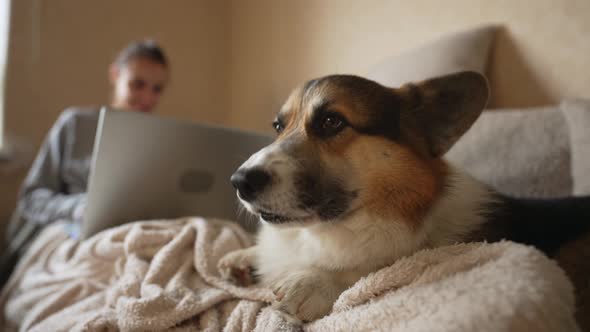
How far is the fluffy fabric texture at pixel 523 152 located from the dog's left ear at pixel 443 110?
439mm

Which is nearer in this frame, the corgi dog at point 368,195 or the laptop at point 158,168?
the corgi dog at point 368,195

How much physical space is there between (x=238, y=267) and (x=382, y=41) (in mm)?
1648

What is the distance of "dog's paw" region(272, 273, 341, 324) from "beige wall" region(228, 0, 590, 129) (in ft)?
4.25

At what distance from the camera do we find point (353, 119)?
950 millimetres

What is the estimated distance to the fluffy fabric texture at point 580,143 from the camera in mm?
1158

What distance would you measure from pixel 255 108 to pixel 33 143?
5.33 feet

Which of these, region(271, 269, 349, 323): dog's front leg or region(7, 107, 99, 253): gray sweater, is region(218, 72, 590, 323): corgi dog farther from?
region(7, 107, 99, 253): gray sweater

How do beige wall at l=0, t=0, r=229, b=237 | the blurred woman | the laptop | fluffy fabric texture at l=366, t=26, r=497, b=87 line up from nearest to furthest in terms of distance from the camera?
the laptop → fluffy fabric texture at l=366, t=26, r=497, b=87 → the blurred woman → beige wall at l=0, t=0, r=229, b=237

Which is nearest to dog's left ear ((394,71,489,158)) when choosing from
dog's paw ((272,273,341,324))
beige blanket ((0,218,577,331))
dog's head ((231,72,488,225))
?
dog's head ((231,72,488,225))

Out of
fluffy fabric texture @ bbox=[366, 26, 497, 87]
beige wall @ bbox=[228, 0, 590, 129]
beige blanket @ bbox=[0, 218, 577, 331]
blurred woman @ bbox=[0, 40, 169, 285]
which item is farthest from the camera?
blurred woman @ bbox=[0, 40, 169, 285]

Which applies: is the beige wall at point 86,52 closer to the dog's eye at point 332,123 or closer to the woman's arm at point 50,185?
the woman's arm at point 50,185

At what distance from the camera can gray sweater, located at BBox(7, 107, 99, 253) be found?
177 centimetres

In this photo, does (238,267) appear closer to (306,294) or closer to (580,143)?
(306,294)

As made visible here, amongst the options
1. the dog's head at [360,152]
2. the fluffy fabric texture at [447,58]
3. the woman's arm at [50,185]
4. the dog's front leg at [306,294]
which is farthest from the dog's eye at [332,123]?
the woman's arm at [50,185]
